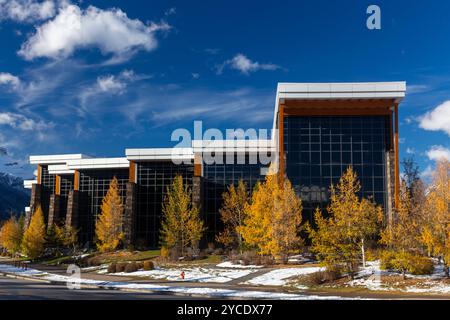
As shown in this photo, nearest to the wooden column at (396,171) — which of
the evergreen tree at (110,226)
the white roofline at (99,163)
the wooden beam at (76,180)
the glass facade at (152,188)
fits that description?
the glass facade at (152,188)

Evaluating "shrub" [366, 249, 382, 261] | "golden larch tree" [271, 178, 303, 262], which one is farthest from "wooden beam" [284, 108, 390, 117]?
"shrub" [366, 249, 382, 261]

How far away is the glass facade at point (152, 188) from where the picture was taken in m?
68.7

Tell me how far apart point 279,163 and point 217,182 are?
1209cm

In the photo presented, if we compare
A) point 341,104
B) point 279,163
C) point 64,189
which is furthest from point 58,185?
point 341,104

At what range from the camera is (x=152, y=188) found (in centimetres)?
6900

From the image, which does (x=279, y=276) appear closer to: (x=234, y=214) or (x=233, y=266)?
(x=233, y=266)

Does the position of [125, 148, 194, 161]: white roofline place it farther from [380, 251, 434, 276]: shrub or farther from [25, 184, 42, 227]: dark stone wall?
[380, 251, 434, 276]: shrub

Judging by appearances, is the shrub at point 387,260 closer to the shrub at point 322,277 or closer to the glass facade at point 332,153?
the shrub at point 322,277

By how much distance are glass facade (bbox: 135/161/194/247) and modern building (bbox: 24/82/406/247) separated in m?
0.15

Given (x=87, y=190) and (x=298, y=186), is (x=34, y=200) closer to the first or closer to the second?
(x=87, y=190)

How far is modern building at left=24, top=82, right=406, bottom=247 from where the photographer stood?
5412 cm

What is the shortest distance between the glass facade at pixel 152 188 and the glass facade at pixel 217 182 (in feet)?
17.3

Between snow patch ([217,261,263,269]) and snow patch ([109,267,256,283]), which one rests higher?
snow patch ([217,261,263,269])

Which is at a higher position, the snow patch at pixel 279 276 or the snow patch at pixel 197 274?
the snow patch at pixel 279 276
